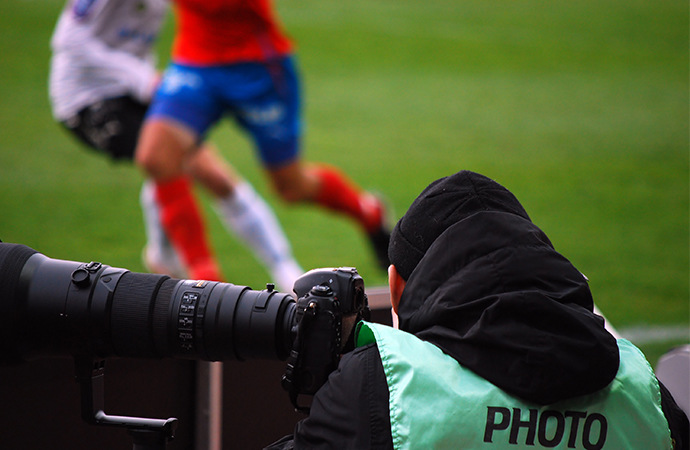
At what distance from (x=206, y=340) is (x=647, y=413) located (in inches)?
29.4

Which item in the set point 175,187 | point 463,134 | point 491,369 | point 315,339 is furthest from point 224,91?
point 463,134

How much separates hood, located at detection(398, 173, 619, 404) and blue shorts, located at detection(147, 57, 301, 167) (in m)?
2.73

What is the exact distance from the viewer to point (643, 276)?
5340 millimetres

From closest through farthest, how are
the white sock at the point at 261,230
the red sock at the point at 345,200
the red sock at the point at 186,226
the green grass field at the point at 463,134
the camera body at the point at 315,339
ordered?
the camera body at the point at 315,339 → the red sock at the point at 186,226 → the white sock at the point at 261,230 → the red sock at the point at 345,200 → the green grass field at the point at 463,134

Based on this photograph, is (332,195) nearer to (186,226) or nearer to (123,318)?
(186,226)

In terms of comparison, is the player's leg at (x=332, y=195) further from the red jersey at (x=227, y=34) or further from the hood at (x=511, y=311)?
the hood at (x=511, y=311)

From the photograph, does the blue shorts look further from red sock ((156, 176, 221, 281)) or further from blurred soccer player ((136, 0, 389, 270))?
red sock ((156, 176, 221, 281))

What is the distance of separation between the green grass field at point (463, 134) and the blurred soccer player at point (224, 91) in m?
1.13

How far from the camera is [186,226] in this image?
13.4ft

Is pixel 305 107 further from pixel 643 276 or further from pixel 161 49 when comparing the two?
pixel 643 276

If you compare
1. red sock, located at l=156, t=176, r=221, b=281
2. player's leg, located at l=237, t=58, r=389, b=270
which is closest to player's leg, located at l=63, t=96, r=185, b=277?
red sock, located at l=156, t=176, r=221, b=281

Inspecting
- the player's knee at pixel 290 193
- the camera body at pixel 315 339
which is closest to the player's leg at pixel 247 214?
the player's knee at pixel 290 193

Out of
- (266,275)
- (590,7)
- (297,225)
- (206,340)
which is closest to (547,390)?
(206,340)

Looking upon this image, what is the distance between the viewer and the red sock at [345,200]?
461 centimetres
